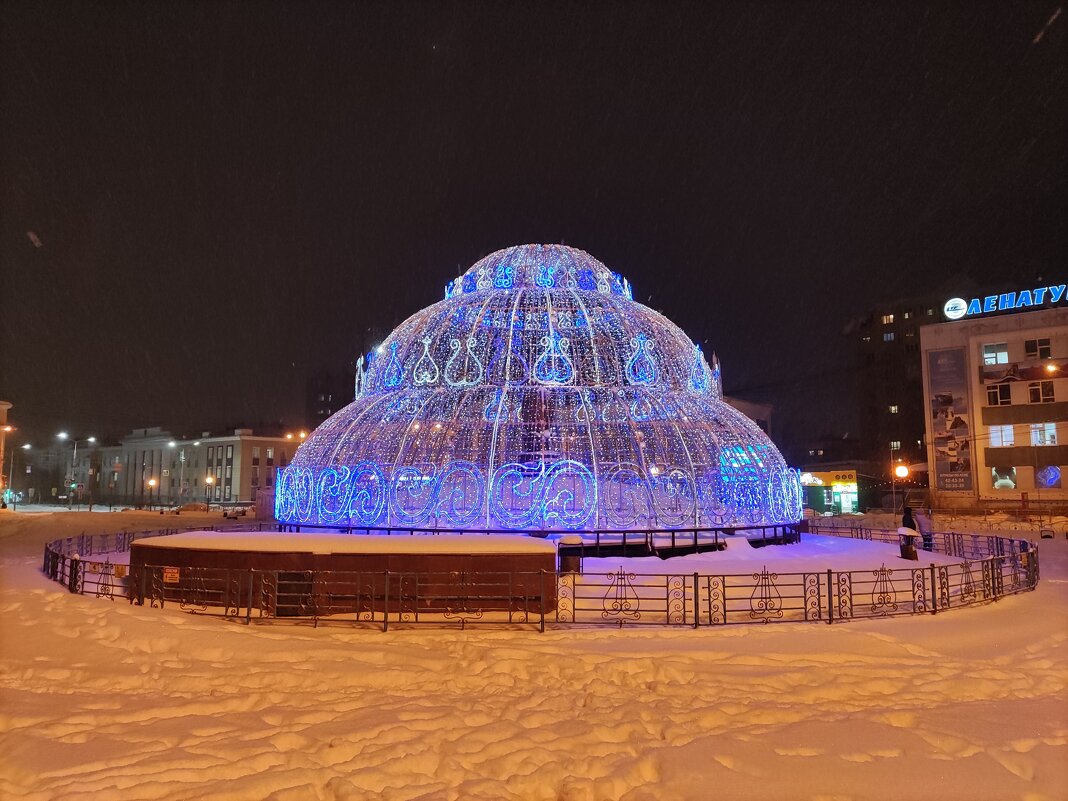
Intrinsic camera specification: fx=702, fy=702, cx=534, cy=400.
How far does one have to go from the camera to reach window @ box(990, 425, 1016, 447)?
135 ft

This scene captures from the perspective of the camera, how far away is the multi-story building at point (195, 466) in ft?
225

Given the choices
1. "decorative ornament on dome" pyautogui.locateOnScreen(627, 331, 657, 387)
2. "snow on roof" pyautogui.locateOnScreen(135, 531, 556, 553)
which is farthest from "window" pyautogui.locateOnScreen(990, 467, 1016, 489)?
"snow on roof" pyautogui.locateOnScreen(135, 531, 556, 553)

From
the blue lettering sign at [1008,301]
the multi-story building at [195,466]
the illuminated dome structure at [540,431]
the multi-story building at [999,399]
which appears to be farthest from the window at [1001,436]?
the multi-story building at [195,466]

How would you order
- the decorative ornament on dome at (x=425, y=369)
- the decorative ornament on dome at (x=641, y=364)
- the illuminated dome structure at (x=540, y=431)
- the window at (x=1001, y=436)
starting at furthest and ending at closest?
the window at (x=1001, y=436)
the decorative ornament on dome at (x=425, y=369)
the decorative ornament on dome at (x=641, y=364)
the illuminated dome structure at (x=540, y=431)

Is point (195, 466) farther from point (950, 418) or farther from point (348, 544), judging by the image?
point (348, 544)

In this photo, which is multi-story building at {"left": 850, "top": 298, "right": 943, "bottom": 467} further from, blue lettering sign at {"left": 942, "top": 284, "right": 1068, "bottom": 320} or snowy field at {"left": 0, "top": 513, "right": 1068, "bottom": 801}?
snowy field at {"left": 0, "top": 513, "right": 1068, "bottom": 801}

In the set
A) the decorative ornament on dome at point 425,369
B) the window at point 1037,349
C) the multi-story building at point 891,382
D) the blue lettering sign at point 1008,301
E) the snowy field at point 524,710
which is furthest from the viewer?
the multi-story building at point 891,382

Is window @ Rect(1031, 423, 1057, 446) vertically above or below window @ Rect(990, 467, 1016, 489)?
above

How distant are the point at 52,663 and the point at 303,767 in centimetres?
408

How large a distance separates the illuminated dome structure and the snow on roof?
11.3 feet

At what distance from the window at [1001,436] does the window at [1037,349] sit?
175 inches

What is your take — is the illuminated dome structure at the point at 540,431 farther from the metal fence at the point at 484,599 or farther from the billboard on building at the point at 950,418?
the billboard on building at the point at 950,418

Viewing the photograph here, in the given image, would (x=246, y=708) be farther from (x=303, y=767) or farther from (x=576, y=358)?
(x=576, y=358)

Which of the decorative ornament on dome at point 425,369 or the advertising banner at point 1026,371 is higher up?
the advertising banner at point 1026,371
